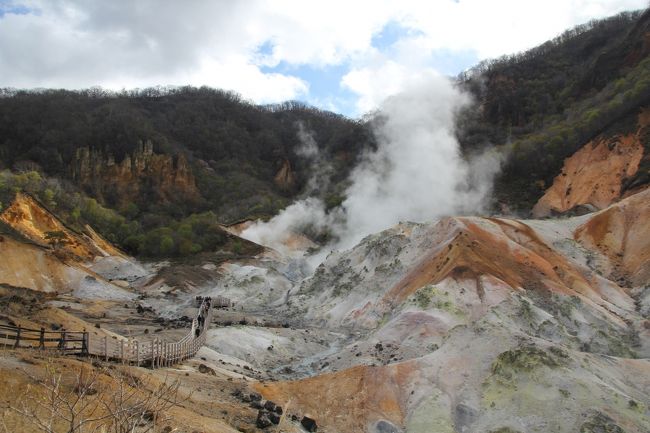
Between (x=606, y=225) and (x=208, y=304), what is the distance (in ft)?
86.5

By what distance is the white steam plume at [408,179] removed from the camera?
6694 cm

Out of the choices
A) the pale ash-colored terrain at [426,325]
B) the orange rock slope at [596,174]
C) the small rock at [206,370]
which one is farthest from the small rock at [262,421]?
the orange rock slope at [596,174]

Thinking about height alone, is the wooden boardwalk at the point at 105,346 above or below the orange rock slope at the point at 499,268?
below

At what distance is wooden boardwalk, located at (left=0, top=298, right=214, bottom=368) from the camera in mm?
15273

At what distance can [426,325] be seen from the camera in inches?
965

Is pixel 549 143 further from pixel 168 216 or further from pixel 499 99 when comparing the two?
pixel 168 216

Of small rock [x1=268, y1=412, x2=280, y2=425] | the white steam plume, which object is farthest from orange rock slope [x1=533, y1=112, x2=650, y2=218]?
small rock [x1=268, y1=412, x2=280, y2=425]

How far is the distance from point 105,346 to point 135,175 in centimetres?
9591

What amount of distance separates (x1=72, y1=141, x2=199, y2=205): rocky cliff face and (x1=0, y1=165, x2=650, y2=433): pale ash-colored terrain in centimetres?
5185

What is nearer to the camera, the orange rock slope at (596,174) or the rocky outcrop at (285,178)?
the orange rock slope at (596,174)

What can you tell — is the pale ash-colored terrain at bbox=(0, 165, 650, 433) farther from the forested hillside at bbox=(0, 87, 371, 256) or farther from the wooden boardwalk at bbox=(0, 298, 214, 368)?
the forested hillside at bbox=(0, 87, 371, 256)

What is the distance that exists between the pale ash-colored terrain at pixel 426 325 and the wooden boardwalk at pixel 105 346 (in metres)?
0.64

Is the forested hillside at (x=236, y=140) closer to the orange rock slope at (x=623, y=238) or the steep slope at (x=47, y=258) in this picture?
the steep slope at (x=47, y=258)

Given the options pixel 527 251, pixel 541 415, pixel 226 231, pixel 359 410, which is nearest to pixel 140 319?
pixel 359 410
